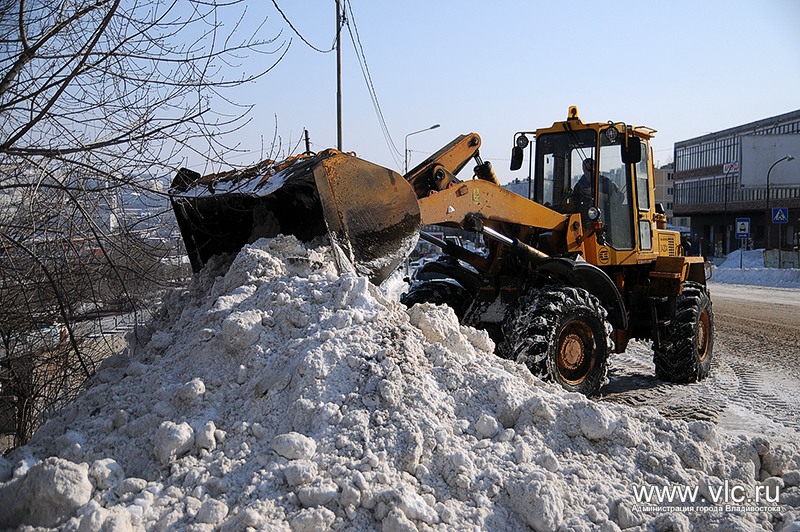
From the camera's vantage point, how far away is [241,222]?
6.21 metres

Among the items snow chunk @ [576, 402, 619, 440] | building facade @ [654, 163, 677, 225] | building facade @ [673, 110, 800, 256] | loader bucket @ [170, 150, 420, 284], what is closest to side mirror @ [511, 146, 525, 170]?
loader bucket @ [170, 150, 420, 284]

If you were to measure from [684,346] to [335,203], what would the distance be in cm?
449

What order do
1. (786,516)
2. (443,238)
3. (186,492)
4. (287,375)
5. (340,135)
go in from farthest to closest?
(340,135) → (443,238) → (287,375) → (786,516) → (186,492)

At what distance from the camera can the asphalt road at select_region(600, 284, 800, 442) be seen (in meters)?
6.26

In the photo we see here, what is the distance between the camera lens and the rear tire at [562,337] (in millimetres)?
5785

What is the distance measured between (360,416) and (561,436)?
1166 millimetres

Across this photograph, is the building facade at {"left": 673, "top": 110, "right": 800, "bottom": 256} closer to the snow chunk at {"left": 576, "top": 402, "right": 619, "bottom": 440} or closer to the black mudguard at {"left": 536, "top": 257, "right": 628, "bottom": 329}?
the black mudguard at {"left": 536, "top": 257, "right": 628, "bottom": 329}

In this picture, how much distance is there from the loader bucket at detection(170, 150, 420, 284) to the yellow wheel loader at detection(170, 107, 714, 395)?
10mm

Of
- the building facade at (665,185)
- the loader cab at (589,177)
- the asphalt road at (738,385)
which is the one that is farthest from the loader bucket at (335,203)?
the building facade at (665,185)

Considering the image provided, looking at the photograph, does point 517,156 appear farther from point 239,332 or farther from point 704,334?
point 239,332

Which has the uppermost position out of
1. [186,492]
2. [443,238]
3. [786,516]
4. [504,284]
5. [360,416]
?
[443,238]

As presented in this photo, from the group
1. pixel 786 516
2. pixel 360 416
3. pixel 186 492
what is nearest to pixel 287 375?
pixel 360 416

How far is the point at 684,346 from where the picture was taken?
296 inches

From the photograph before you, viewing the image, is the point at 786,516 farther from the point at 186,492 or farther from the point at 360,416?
the point at 186,492
